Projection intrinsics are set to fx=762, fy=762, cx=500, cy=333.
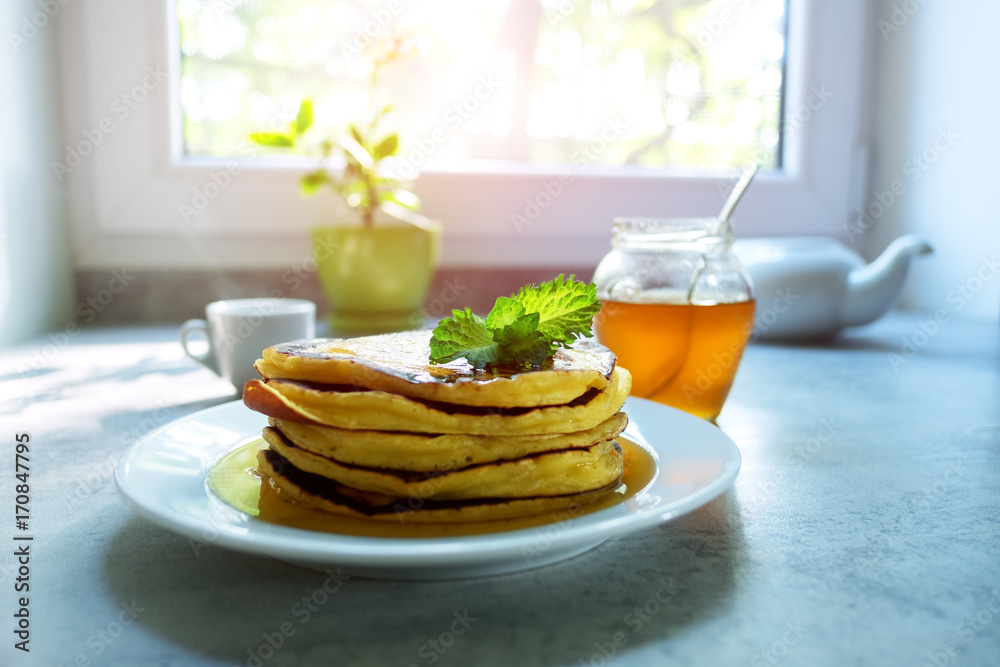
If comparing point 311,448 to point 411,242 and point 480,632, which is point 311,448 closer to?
point 480,632

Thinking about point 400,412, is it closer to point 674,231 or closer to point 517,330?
point 517,330

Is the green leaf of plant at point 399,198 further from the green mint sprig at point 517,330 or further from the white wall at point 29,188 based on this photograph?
the green mint sprig at point 517,330

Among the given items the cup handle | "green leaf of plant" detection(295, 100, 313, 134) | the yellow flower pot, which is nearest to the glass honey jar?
the cup handle

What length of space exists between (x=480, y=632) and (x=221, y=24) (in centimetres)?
179

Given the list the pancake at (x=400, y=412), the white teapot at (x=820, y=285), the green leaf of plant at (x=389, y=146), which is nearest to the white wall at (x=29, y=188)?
the green leaf of plant at (x=389, y=146)

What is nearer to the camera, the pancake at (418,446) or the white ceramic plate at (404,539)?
the white ceramic plate at (404,539)

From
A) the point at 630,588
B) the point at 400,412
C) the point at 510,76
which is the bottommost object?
the point at 630,588

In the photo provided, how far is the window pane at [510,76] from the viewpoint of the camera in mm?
1855

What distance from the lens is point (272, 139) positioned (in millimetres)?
1500

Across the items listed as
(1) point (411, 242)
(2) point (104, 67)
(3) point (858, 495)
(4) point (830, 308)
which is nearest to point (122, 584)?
(3) point (858, 495)

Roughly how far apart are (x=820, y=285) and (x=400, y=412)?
4.02 ft

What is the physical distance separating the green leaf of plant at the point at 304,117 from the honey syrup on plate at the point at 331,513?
1016 mm

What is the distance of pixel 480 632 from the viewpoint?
447mm

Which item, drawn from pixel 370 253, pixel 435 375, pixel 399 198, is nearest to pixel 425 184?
pixel 399 198
